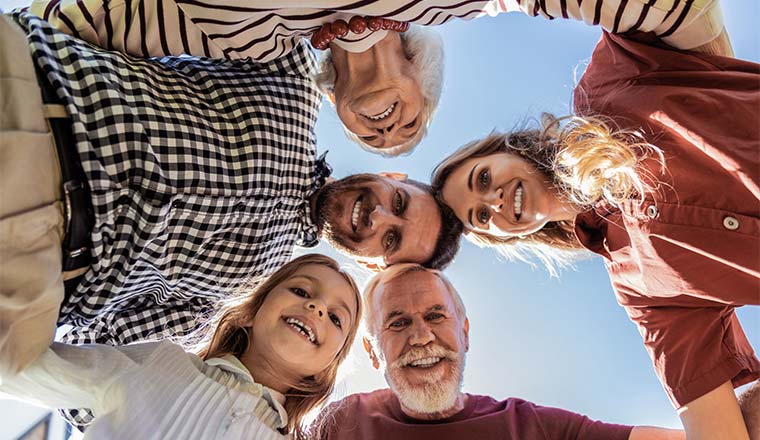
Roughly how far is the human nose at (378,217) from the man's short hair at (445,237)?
0.26 m

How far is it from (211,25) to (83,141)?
0.45m

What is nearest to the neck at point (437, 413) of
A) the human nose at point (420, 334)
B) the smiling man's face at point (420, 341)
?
the smiling man's face at point (420, 341)

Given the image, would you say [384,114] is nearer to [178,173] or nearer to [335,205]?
[335,205]

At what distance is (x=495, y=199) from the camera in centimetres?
189

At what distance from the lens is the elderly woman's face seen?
1737mm

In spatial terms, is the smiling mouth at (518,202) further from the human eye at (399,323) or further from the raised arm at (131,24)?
the raised arm at (131,24)

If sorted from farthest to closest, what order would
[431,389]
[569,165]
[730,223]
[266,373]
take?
[431,389] → [266,373] → [569,165] → [730,223]

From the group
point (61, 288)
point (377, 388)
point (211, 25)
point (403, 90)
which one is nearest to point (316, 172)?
point (403, 90)

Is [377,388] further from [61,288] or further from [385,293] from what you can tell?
[61,288]

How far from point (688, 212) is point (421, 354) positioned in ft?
3.46

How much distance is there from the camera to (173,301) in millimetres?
1706

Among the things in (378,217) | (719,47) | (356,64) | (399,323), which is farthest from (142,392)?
(719,47)

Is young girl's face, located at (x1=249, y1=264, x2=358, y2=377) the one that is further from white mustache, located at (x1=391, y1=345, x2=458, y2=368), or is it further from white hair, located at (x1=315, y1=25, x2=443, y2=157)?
white hair, located at (x1=315, y1=25, x2=443, y2=157)

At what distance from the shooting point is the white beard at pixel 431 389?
2053 mm
